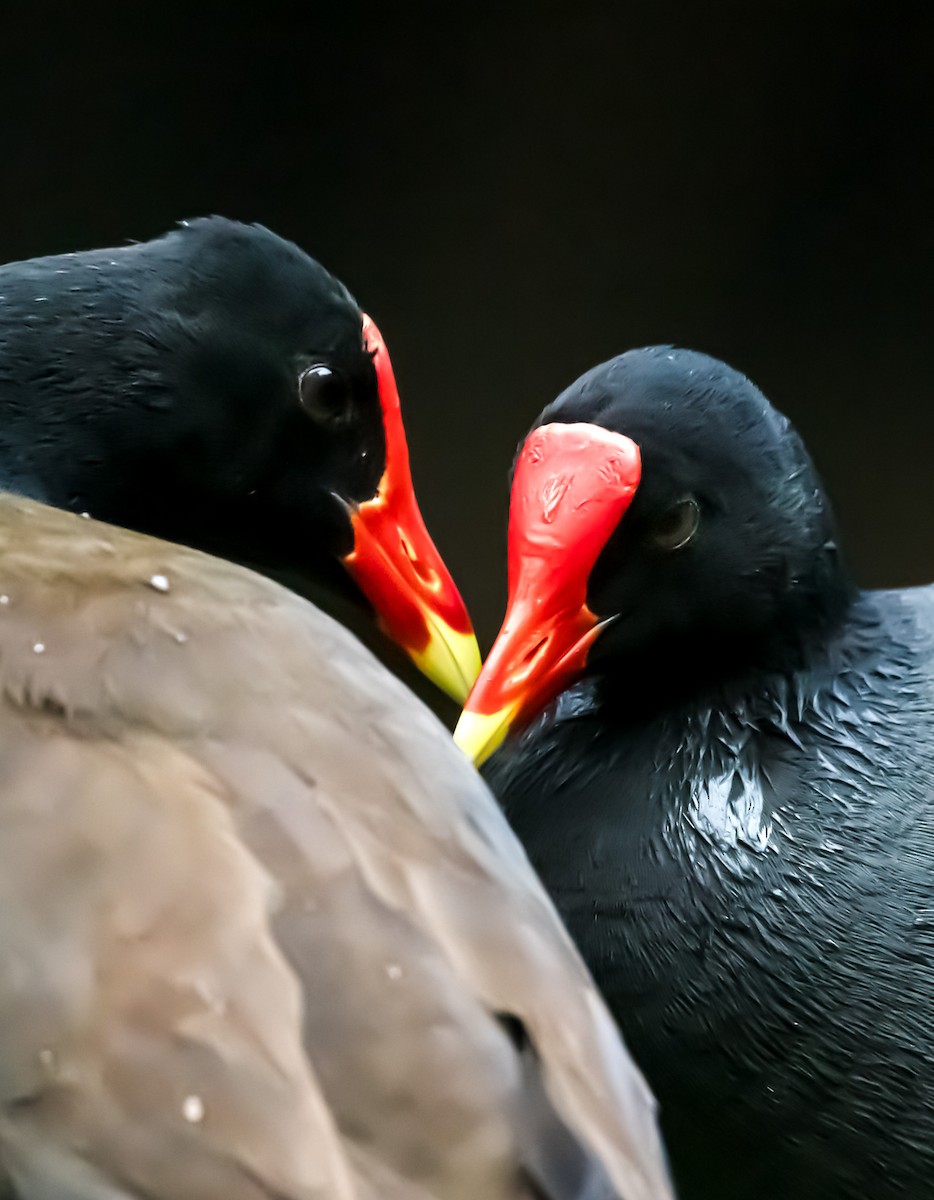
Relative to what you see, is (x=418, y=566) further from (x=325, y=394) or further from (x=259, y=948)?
(x=259, y=948)

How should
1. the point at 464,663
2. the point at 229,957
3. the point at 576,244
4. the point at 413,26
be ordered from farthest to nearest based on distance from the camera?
the point at 576,244
the point at 413,26
the point at 464,663
the point at 229,957

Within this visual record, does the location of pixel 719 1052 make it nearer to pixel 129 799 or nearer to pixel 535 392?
pixel 129 799

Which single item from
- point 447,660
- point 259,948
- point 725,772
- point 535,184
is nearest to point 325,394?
point 447,660

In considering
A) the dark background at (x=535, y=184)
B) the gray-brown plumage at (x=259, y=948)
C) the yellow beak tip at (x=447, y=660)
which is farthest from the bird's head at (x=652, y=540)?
the dark background at (x=535, y=184)

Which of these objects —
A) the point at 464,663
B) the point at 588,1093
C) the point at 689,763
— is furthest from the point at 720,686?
the point at 588,1093

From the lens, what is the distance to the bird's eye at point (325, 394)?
88cm

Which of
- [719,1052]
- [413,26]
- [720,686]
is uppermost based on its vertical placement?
[413,26]

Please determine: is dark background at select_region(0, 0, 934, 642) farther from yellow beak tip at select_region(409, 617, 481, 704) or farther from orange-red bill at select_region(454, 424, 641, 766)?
orange-red bill at select_region(454, 424, 641, 766)

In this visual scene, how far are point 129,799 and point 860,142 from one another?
141cm

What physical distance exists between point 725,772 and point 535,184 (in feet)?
3.32

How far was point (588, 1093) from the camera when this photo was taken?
1.49ft

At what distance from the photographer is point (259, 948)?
430 millimetres

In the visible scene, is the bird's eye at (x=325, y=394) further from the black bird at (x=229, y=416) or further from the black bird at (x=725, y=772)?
the black bird at (x=725, y=772)

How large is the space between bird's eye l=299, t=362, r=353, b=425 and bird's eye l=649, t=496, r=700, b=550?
206mm
